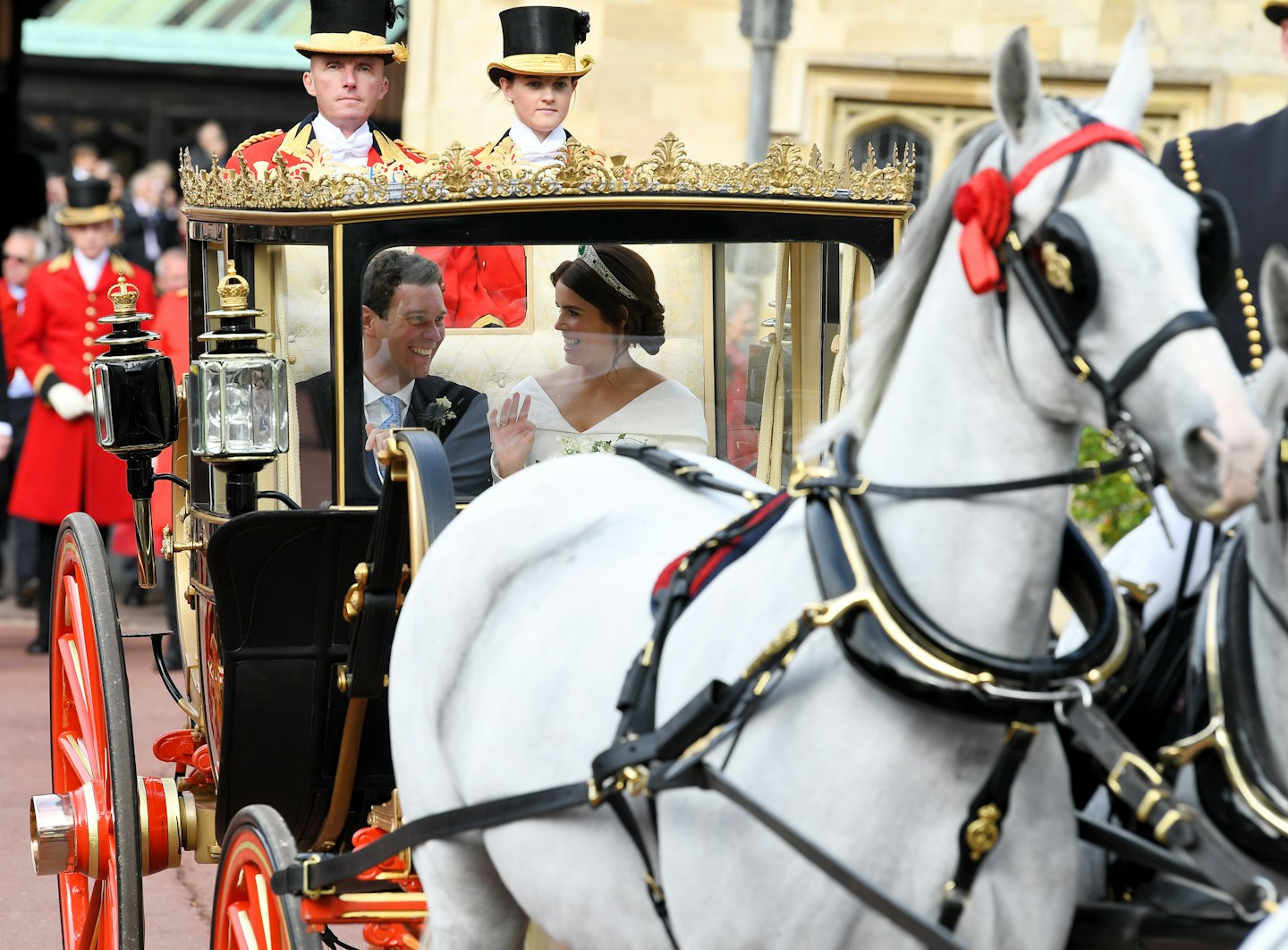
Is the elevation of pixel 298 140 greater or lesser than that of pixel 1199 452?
greater

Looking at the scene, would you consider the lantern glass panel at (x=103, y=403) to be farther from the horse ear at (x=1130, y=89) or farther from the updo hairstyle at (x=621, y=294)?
the horse ear at (x=1130, y=89)

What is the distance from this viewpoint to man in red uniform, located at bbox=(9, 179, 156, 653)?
360 inches

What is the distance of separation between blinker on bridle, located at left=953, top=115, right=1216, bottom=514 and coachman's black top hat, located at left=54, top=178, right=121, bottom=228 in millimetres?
7896

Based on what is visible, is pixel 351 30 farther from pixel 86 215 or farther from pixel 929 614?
pixel 86 215

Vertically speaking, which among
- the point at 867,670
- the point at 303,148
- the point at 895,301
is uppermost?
the point at 303,148

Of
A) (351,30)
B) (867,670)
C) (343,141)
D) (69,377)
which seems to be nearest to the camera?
(867,670)

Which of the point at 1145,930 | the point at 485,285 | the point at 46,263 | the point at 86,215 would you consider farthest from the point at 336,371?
the point at 46,263

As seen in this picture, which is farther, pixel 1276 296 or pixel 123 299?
pixel 123 299

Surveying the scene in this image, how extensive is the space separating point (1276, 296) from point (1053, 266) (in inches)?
16.8

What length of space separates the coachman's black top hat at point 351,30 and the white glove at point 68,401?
4.89 meters

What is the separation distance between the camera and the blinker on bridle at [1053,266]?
6.40 feet

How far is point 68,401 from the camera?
9.30m

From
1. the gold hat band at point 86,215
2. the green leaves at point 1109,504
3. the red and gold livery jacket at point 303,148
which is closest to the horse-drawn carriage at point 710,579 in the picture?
the red and gold livery jacket at point 303,148

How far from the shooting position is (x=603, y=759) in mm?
2473
